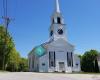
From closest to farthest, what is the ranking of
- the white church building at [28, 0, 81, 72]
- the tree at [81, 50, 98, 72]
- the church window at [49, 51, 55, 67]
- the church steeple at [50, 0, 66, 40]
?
1. the white church building at [28, 0, 81, 72]
2. the church window at [49, 51, 55, 67]
3. the church steeple at [50, 0, 66, 40]
4. the tree at [81, 50, 98, 72]

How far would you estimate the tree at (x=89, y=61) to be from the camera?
219 feet

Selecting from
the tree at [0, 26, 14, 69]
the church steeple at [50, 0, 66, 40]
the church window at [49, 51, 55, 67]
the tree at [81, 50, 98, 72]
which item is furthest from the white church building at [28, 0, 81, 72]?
the tree at [0, 26, 14, 69]

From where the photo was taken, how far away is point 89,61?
72.9 m

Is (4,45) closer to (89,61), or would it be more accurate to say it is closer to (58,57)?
(58,57)

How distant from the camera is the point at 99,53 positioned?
258 feet

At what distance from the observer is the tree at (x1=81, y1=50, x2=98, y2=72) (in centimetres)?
6688

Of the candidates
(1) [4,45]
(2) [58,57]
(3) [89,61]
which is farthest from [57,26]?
(1) [4,45]

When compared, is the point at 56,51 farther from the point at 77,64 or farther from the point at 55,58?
the point at 77,64

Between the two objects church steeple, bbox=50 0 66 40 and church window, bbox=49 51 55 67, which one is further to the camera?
church steeple, bbox=50 0 66 40

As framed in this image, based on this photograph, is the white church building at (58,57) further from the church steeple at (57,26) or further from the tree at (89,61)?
the tree at (89,61)

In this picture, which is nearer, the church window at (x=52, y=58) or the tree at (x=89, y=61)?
the church window at (x=52, y=58)

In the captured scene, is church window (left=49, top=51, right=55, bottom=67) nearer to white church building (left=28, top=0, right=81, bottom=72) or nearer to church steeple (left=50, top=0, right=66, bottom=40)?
white church building (left=28, top=0, right=81, bottom=72)

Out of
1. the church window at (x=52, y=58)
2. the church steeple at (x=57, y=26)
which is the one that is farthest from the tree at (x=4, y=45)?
the church steeple at (x=57, y=26)

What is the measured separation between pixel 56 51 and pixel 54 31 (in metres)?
6.23
